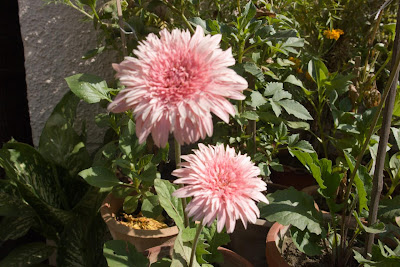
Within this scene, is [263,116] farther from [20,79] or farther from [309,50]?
[20,79]

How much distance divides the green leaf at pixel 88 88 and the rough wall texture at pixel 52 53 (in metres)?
0.62

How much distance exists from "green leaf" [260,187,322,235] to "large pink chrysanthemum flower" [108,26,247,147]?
0.50m

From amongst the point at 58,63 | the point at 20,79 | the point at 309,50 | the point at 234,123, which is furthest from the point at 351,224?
the point at 20,79

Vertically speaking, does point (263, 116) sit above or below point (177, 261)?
above

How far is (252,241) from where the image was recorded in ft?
4.31

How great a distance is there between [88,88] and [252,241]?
0.76m

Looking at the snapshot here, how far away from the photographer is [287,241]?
1.18 m

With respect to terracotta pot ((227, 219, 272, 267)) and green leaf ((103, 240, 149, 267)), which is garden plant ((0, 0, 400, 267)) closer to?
green leaf ((103, 240, 149, 267))

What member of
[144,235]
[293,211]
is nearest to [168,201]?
[144,235]

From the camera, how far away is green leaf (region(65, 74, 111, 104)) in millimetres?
1010

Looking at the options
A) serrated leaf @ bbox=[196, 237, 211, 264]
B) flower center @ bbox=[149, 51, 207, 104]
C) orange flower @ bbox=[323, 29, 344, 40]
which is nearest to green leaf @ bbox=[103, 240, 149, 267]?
serrated leaf @ bbox=[196, 237, 211, 264]

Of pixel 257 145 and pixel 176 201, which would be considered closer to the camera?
pixel 176 201

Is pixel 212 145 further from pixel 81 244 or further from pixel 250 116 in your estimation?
pixel 81 244

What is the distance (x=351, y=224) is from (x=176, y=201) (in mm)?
569
